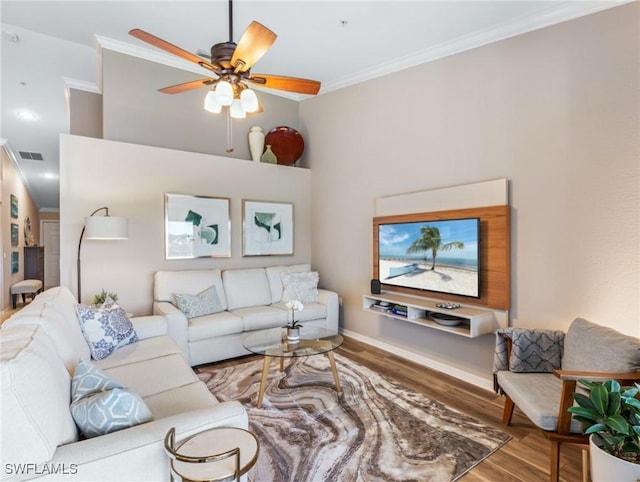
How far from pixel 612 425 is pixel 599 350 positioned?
0.79 metres

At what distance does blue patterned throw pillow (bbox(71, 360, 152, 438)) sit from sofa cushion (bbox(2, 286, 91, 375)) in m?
0.36

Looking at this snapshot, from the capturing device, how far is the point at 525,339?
2338 millimetres

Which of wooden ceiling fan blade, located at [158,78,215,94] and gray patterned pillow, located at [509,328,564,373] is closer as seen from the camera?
gray patterned pillow, located at [509,328,564,373]

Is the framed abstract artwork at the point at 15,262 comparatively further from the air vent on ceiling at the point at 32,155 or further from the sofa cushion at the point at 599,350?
the sofa cushion at the point at 599,350

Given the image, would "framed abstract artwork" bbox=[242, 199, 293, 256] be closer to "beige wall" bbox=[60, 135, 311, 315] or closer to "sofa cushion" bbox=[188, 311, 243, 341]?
"beige wall" bbox=[60, 135, 311, 315]

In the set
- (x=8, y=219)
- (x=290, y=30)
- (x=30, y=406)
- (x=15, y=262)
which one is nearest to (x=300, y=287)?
(x=290, y=30)

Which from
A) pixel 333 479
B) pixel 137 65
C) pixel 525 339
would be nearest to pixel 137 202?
pixel 137 65

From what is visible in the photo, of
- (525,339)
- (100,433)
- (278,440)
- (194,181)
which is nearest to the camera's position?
(100,433)

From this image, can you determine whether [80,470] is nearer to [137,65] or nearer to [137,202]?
[137,202]

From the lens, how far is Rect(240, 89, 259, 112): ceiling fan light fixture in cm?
239

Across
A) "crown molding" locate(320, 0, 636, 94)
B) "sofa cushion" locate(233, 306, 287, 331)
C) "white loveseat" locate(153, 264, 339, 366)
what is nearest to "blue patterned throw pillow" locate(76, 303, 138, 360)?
"white loveseat" locate(153, 264, 339, 366)

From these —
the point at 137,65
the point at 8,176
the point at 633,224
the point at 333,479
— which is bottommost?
the point at 333,479

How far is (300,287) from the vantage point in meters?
4.30

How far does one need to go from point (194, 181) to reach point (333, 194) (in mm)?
1833
